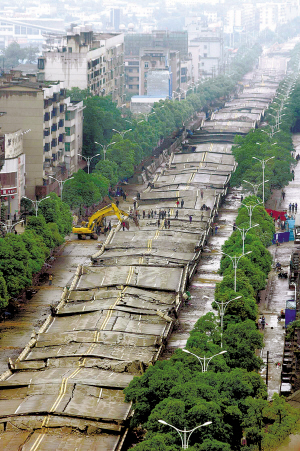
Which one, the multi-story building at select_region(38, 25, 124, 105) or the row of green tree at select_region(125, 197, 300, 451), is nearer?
the row of green tree at select_region(125, 197, 300, 451)

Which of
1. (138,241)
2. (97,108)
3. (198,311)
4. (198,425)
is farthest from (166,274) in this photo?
(97,108)

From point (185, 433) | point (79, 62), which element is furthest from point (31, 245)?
point (79, 62)

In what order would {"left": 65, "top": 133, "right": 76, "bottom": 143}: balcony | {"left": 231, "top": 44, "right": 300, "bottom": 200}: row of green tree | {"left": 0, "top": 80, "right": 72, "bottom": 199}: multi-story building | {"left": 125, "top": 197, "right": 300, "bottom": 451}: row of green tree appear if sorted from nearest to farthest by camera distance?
{"left": 125, "top": 197, "right": 300, "bottom": 451}: row of green tree
{"left": 0, "top": 80, "right": 72, "bottom": 199}: multi-story building
{"left": 231, "top": 44, "right": 300, "bottom": 200}: row of green tree
{"left": 65, "top": 133, "right": 76, "bottom": 143}: balcony

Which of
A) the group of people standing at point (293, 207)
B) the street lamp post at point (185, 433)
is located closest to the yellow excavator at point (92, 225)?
the group of people standing at point (293, 207)

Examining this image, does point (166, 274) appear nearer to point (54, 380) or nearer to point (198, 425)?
point (54, 380)

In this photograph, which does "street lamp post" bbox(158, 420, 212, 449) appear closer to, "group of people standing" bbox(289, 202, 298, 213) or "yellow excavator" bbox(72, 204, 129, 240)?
"yellow excavator" bbox(72, 204, 129, 240)

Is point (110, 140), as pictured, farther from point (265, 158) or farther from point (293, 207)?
point (293, 207)

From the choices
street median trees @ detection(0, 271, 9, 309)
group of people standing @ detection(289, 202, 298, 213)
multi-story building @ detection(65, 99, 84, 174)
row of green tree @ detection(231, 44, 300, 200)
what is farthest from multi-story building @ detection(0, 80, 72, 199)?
street median trees @ detection(0, 271, 9, 309)

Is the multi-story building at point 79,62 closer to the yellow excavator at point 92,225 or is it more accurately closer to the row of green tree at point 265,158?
the row of green tree at point 265,158
